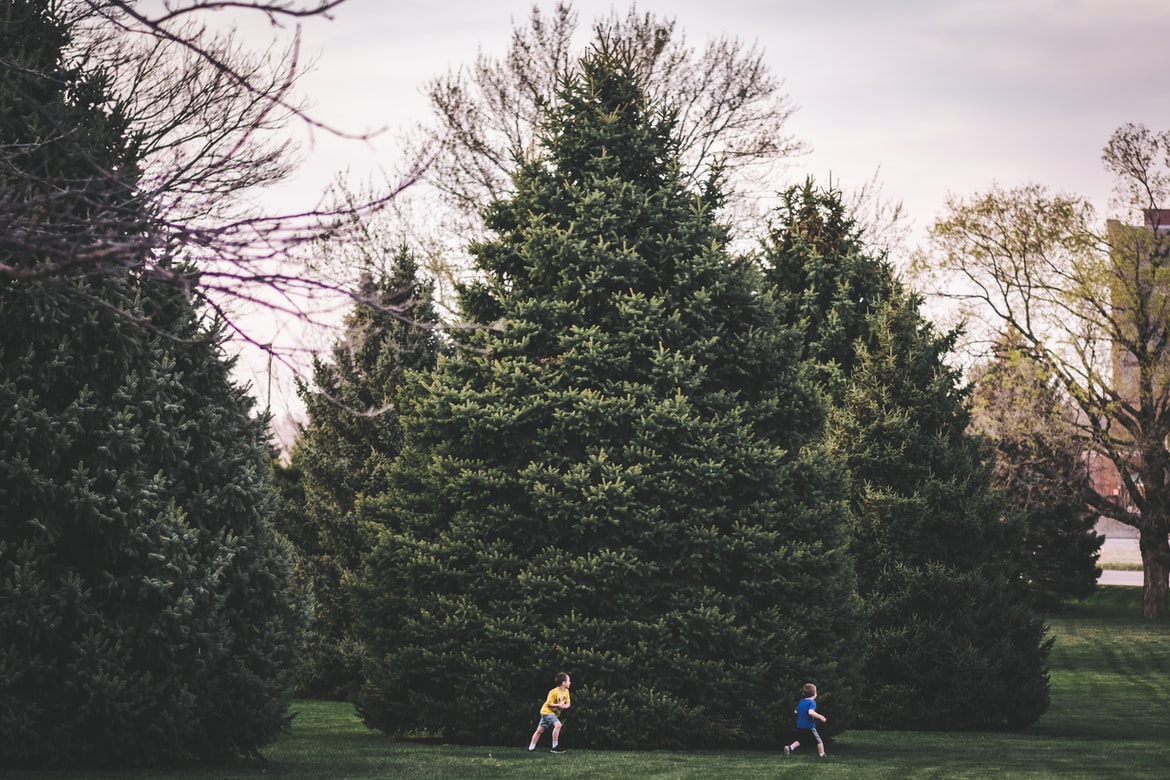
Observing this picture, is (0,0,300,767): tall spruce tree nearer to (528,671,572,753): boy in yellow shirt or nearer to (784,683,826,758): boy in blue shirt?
(528,671,572,753): boy in yellow shirt

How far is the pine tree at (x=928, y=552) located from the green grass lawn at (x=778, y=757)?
2.62 feet

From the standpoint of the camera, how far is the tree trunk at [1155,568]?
1580 inches

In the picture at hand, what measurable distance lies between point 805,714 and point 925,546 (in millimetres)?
7030

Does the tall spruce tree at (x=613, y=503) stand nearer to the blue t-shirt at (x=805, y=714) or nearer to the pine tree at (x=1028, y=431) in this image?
the blue t-shirt at (x=805, y=714)

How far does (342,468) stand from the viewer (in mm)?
24750

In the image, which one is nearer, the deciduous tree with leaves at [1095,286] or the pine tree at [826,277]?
the pine tree at [826,277]

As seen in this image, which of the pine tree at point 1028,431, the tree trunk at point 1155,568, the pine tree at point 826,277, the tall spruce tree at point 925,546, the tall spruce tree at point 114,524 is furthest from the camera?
the tree trunk at point 1155,568

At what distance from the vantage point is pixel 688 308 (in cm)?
1556

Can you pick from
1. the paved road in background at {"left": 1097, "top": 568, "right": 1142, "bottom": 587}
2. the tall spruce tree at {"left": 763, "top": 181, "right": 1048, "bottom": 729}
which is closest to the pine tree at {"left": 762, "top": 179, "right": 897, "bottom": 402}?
the tall spruce tree at {"left": 763, "top": 181, "right": 1048, "bottom": 729}

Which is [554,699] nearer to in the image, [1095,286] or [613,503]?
[613,503]

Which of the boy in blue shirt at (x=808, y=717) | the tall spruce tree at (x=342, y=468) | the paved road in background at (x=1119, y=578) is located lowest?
the boy in blue shirt at (x=808, y=717)

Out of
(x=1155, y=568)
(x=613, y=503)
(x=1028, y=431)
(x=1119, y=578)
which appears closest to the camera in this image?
(x=613, y=503)

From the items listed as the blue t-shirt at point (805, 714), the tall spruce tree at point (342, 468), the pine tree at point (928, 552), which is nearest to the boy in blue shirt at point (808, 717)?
the blue t-shirt at point (805, 714)

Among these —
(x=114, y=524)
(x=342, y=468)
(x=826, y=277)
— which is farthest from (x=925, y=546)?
(x=114, y=524)
